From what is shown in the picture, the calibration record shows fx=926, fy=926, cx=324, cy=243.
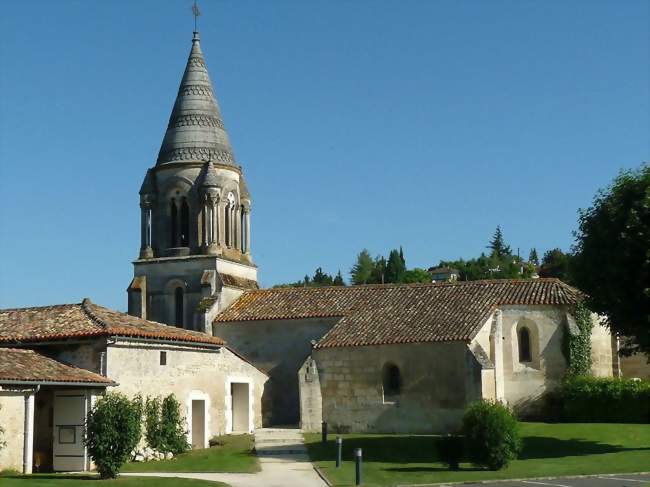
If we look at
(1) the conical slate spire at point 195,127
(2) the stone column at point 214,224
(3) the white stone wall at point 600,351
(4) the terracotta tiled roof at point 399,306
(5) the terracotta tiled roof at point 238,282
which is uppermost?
(1) the conical slate spire at point 195,127

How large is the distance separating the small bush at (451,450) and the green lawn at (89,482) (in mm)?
7714

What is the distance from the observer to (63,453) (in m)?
31.0

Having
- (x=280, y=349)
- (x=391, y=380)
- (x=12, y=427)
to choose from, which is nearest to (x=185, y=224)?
(x=280, y=349)

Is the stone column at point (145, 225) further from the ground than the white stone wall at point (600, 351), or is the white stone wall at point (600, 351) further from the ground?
the stone column at point (145, 225)

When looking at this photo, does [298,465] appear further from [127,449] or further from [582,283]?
[582,283]

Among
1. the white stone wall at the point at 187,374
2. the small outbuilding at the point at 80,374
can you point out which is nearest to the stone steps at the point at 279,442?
the white stone wall at the point at 187,374

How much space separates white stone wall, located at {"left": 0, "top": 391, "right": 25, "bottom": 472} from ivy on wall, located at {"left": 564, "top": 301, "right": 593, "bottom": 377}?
2471cm

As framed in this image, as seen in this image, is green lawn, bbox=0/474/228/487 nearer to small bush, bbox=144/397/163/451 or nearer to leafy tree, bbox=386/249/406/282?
small bush, bbox=144/397/163/451

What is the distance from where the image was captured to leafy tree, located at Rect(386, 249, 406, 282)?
438ft

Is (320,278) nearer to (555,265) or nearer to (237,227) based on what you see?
(555,265)

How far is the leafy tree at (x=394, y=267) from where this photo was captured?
134 m

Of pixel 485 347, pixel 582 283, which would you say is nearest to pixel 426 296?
pixel 485 347

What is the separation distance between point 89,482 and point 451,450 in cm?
1119

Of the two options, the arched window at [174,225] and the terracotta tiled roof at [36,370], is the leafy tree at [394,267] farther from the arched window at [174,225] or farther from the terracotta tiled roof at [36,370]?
the terracotta tiled roof at [36,370]
